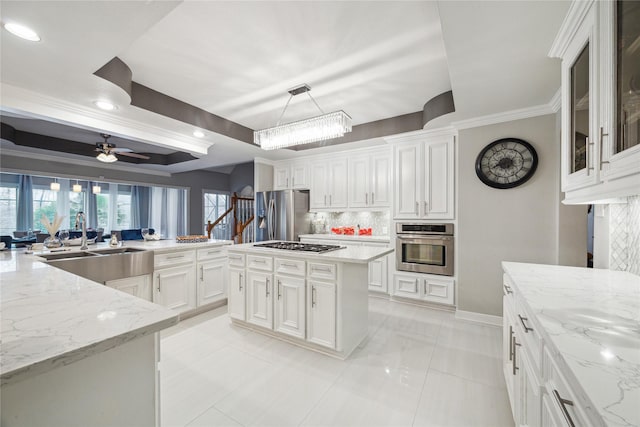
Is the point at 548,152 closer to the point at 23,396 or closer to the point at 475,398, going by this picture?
the point at 475,398

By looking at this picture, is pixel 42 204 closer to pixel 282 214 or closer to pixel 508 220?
pixel 282 214

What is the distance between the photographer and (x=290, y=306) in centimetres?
257

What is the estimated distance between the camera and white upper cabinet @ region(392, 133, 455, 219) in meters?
3.50

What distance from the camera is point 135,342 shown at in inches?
36.6

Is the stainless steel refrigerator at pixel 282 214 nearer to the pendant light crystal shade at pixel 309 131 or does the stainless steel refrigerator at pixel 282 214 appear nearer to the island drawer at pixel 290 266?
the pendant light crystal shade at pixel 309 131

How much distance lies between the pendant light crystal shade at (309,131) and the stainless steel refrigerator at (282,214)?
1.83 meters

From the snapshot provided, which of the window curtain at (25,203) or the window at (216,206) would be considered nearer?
the window curtain at (25,203)

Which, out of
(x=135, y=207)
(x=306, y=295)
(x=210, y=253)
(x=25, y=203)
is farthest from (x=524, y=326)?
(x=135, y=207)

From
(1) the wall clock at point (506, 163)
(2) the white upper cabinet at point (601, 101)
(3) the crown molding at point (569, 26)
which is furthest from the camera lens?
(1) the wall clock at point (506, 163)

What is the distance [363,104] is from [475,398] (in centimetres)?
309

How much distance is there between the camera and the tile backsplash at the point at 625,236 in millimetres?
1585

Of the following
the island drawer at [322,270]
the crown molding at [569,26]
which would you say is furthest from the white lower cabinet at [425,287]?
the crown molding at [569,26]

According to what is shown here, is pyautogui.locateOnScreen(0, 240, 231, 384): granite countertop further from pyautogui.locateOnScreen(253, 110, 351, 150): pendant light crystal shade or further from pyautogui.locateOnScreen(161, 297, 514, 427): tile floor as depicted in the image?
pyautogui.locateOnScreen(253, 110, 351, 150): pendant light crystal shade

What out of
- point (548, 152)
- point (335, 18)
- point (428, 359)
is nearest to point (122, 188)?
point (335, 18)
